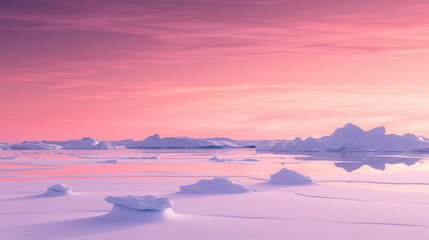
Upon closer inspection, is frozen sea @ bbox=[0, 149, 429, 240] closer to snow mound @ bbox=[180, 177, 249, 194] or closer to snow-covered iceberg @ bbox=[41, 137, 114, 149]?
snow mound @ bbox=[180, 177, 249, 194]

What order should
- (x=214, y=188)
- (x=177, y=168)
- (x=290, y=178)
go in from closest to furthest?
(x=214, y=188) < (x=290, y=178) < (x=177, y=168)

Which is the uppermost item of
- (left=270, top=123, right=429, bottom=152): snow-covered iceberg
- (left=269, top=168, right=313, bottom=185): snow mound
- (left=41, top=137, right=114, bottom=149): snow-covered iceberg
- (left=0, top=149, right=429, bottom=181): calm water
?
(left=41, top=137, right=114, bottom=149): snow-covered iceberg

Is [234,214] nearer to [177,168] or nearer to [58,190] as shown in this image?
[58,190]

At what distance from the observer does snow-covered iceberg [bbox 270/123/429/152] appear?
1518 inches

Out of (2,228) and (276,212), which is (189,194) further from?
(2,228)

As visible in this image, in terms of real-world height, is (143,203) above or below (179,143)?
below

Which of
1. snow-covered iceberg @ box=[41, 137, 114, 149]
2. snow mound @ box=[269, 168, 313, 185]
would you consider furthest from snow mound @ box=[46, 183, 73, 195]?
snow-covered iceberg @ box=[41, 137, 114, 149]

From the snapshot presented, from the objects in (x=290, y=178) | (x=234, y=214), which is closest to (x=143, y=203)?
(x=234, y=214)

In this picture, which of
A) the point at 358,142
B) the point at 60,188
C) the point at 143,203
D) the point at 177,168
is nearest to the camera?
the point at 143,203

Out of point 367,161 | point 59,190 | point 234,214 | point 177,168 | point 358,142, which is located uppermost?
point 358,142

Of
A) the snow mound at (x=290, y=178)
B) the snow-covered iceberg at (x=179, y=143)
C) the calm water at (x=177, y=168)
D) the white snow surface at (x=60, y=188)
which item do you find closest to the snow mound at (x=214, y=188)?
the snow mound at (x=290, y=178)

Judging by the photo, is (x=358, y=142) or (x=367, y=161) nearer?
(x=367, y=161)

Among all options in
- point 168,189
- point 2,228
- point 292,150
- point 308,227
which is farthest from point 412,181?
point 292,150

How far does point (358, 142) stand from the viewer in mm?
38719
